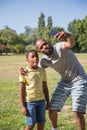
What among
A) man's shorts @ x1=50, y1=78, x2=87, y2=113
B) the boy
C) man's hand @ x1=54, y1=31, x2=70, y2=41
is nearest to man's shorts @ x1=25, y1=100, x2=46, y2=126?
the boy

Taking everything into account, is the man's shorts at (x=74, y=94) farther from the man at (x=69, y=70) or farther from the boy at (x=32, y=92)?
the boy at (x=32, y=92)

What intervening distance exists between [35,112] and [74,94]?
0.68 meters

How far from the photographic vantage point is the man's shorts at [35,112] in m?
5.21

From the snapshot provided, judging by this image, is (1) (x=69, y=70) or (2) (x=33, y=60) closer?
(2) (x=33, y=60)

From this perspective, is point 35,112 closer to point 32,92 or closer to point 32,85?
point 32,92

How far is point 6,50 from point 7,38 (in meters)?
14.1

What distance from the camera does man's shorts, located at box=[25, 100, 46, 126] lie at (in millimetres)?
5207

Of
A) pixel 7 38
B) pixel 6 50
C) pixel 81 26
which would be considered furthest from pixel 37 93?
pixel 81 26

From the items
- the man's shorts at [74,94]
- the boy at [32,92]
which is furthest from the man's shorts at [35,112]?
the man's shorts at [74,94]

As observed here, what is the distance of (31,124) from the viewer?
17.2 ft

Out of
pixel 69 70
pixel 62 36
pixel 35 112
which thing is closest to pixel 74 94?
pixel 69 70

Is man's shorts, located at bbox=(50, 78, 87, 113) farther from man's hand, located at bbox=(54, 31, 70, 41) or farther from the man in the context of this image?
man's hand, located at bbox=(54, 31, 70, 41)

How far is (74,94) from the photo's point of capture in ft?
18.0

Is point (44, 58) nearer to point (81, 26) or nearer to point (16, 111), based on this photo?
point (16, 111)
